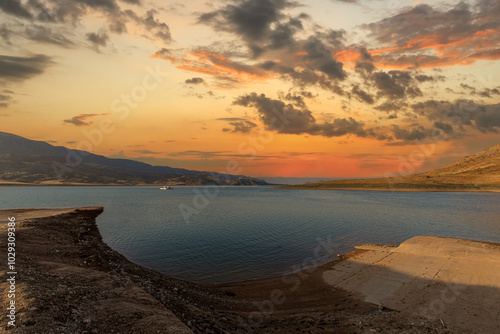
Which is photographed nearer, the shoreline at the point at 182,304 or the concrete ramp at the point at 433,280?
the shoreline at the point at 182,304

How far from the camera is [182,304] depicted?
550 inches

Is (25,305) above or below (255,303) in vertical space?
above

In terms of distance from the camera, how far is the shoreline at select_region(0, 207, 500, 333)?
9.77 m

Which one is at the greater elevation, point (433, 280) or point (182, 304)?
point (182, 304)

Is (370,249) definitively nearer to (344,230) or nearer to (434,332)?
(344,230)

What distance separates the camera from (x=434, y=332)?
514 inches

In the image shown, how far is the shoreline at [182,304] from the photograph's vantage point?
977 centimetres

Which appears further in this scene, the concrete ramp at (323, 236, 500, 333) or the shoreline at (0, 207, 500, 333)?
the concrete ramp at (323, 236, 500, 333)

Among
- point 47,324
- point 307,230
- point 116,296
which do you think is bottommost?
point 307,230

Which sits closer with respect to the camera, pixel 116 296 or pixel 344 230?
pixel 116 296

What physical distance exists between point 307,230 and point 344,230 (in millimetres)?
6746

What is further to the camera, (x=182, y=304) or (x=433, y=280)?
(x=433, y=280)

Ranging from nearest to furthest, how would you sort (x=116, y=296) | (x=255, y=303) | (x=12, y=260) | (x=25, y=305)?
(x=25, y=305)
(x=116, y=296)
(x=12, y=260)
(x=255, y=303)

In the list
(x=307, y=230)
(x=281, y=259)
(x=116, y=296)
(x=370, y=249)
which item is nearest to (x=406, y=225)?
(x=307, y=230)
